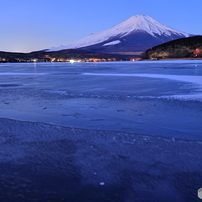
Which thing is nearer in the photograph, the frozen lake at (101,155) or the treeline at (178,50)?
the frozen lake at (101,155)

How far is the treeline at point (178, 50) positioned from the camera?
12674cm

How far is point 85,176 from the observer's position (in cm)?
317

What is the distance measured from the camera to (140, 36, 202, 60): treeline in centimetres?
12674

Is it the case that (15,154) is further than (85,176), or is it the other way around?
(15,154)

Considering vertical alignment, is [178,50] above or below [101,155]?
above

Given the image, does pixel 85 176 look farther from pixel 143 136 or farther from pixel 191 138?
pixel 191 138

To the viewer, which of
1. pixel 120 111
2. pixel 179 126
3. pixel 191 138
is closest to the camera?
pixel 191 138

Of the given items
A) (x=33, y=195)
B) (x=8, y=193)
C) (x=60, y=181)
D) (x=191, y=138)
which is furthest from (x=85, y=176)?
(x=191, y=138)

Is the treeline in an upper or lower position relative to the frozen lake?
upper

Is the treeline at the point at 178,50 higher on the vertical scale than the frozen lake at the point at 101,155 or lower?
higher

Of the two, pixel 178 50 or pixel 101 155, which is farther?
pixel 178 50

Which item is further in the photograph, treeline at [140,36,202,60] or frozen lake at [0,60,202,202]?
treeline at [140,36,202,60]

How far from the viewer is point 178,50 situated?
132375mm

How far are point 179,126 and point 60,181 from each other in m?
3.12
